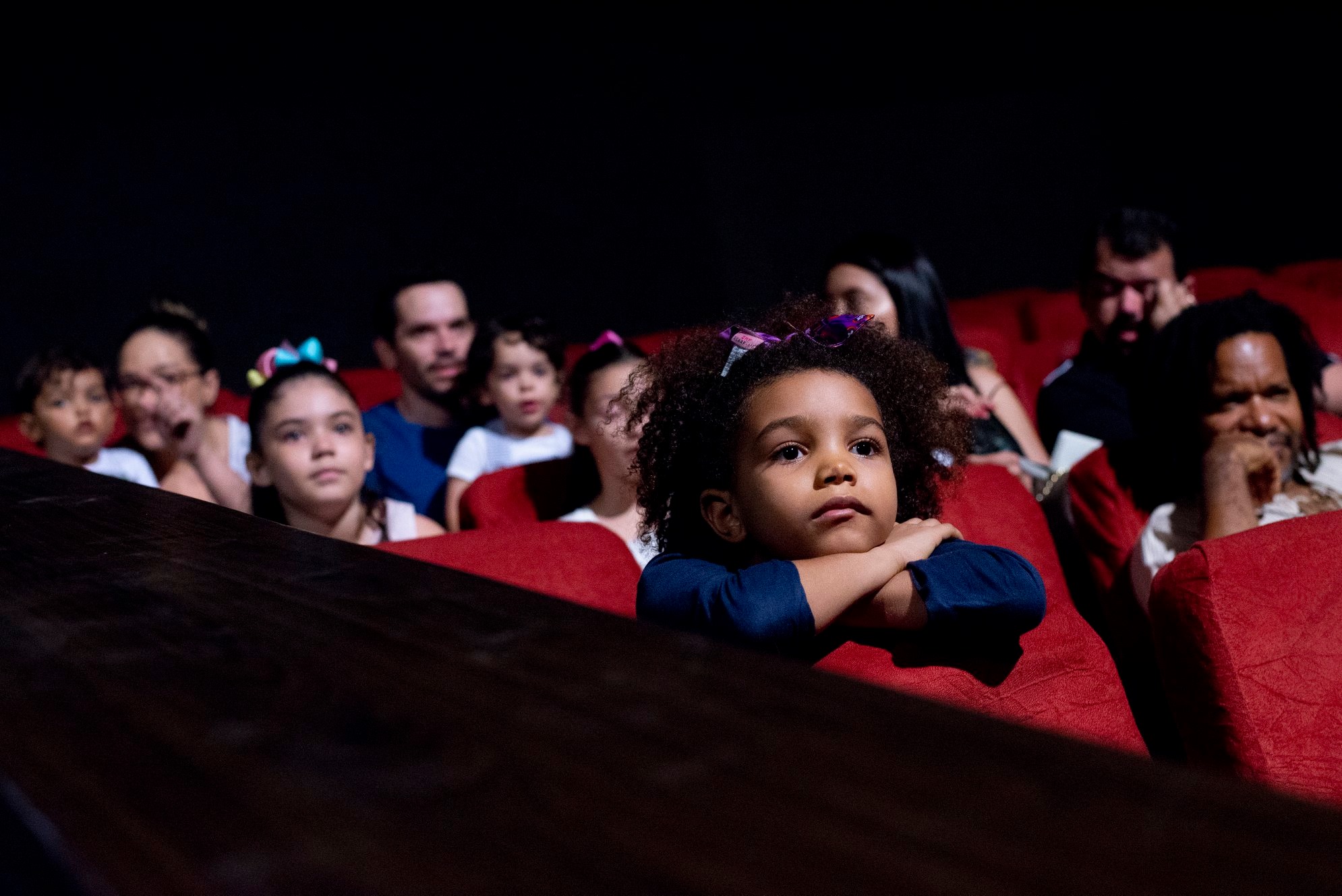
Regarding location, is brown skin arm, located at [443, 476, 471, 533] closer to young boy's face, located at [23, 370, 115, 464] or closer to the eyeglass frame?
the eyeglass frame

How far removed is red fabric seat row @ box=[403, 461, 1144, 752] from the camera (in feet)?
Result: 3.75

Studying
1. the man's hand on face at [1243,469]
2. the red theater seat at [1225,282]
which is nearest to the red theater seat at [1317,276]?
the red theater seat at [1225,282]

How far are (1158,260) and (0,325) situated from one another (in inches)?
135

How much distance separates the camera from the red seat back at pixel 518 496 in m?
2.00

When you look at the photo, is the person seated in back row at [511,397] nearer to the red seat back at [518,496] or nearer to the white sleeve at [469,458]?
the white sleeve at [469,458]

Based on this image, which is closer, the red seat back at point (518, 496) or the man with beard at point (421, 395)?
the red seat back at point (518, 496)

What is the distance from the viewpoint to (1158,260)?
2.83 metres

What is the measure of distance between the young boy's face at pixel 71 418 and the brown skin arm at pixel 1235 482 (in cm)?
229

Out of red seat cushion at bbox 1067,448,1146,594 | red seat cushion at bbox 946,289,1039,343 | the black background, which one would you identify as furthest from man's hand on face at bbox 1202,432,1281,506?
the black background

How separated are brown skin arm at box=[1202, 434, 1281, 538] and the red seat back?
1046mm

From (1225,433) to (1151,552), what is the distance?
33 cm

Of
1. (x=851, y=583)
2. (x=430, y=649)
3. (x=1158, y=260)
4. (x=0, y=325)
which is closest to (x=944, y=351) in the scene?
(x=1158, y=260)

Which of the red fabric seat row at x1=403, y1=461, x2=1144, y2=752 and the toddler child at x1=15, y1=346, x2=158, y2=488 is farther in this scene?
the toddler child at x1=15, y1=346, x2=158, y2=488

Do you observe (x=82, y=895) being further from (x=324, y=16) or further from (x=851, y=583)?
(x=324, y=16)
